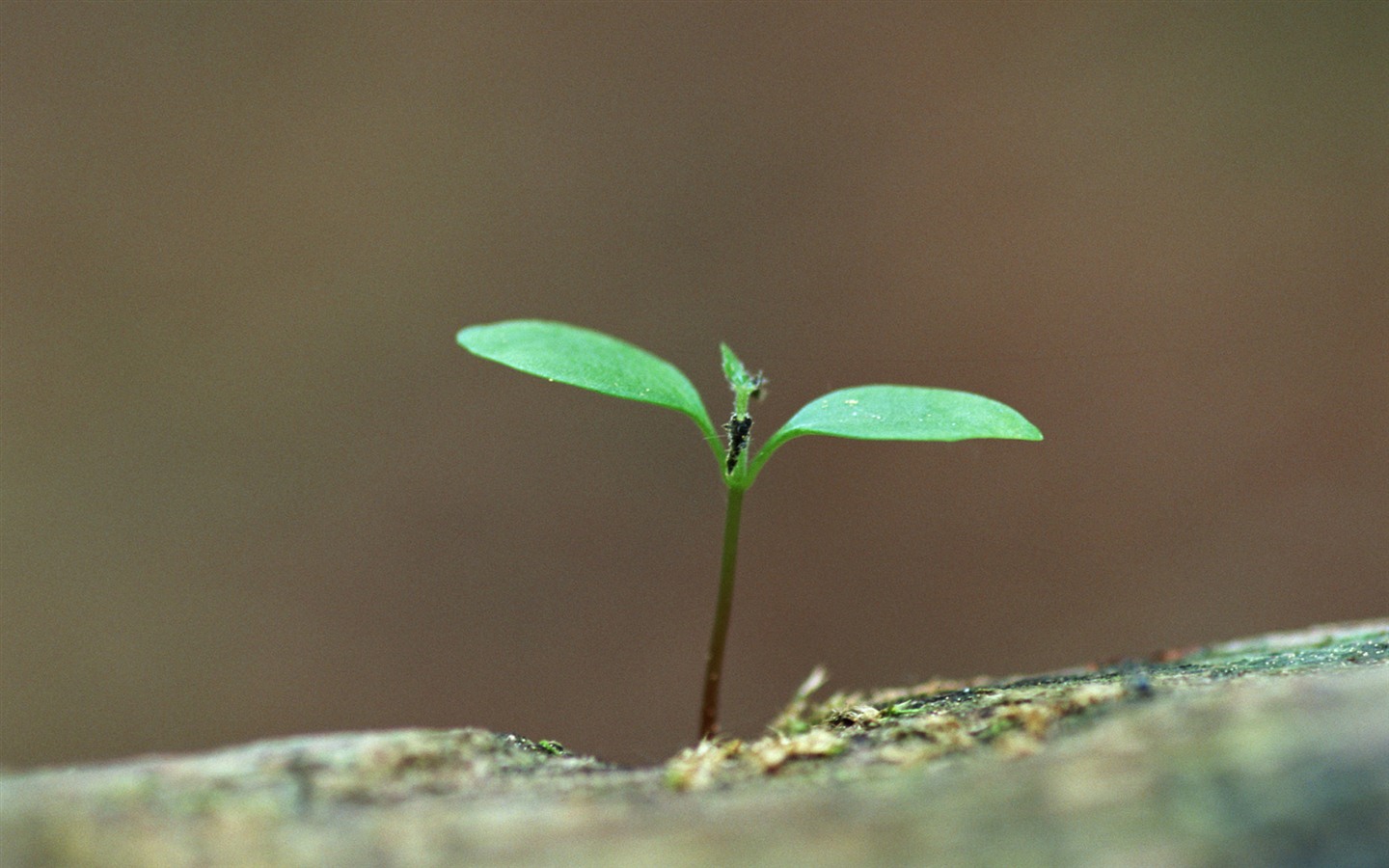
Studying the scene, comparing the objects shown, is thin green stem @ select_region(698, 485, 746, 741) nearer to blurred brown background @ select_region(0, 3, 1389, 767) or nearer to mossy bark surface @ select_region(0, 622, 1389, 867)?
mossy bark surface @ select_region(0, 622, 1389, 867)

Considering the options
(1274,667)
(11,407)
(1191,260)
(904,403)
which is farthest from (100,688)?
(1191,260)

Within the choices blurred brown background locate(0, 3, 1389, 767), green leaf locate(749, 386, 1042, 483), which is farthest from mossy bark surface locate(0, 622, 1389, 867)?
blurred brown background locate(0, 3, 1389, 767)

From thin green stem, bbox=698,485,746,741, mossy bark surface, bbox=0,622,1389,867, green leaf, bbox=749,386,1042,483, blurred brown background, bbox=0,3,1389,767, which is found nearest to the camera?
mossy bark surface, bbox=0,622,1389,867

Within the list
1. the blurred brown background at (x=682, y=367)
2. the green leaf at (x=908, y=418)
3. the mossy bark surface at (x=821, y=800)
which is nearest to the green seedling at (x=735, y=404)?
→ the green leaf at (x=908, y=418)

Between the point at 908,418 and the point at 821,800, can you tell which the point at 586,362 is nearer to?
the point at 908,418

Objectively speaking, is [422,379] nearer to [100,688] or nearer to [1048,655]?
[100,688]

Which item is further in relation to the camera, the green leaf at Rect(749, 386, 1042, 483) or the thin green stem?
the thin green stem

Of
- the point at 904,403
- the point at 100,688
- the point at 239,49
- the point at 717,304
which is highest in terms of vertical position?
the point at 239,49
